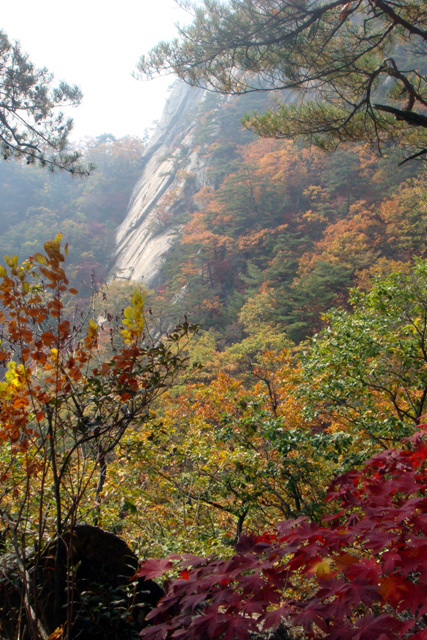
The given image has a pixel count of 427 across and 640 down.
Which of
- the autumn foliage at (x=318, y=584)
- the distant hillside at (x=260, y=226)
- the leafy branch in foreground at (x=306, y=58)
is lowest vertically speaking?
the autumn foliage at (x=318, y=584)

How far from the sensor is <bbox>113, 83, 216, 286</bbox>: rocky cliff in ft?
80.8

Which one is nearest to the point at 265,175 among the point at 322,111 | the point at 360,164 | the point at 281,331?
the point at 360,164

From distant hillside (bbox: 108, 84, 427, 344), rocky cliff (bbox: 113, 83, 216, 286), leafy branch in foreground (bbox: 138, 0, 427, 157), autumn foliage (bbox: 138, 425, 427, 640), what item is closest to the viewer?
autumn foliage (bbox: 138, 425, 427, 640)

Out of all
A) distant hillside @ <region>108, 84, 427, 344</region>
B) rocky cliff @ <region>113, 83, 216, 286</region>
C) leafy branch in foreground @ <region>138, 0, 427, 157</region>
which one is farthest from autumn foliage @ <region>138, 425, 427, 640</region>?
rocky cliff @ <region>113, 83, 216, 286</region>

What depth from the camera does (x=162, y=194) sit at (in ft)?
94.7

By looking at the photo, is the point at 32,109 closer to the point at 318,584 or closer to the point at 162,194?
the point at 318,584

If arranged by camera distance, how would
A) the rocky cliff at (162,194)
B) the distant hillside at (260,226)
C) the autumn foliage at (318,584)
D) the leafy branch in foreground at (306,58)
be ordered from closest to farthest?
the autumn foliage at (318,584) → the leafy branch in foreground at (306,58) → the distant hillside at (260,226) → the rocky cliff at (162,194)

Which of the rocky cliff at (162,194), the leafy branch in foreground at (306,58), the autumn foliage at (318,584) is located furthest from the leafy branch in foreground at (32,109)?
the rocky cliff at (162,194)

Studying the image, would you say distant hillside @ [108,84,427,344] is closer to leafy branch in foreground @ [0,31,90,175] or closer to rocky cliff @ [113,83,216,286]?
rocky cliff @ [113,83,216,286]

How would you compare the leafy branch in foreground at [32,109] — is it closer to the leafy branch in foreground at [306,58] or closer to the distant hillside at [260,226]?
the leafy branch in foreground at [306,58]

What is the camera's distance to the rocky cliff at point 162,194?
24.6 metres

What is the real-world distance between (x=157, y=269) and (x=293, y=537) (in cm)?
2203

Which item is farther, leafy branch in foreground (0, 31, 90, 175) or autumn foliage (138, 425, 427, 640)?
leafy branch in foreground (0, 31, 90, 175)

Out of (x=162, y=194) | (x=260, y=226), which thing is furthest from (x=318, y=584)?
(x=162, y=194)
